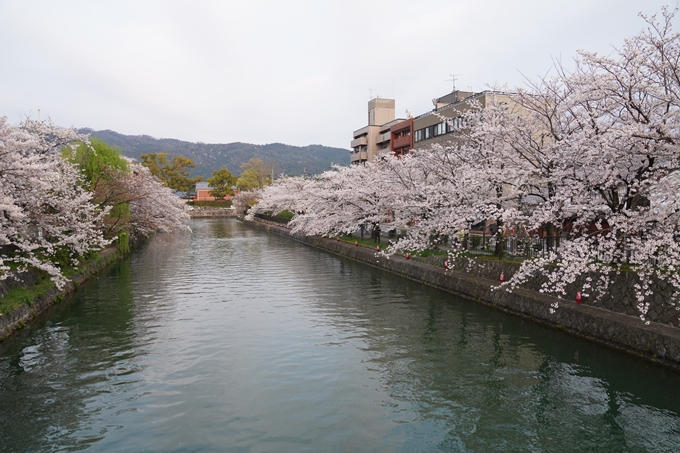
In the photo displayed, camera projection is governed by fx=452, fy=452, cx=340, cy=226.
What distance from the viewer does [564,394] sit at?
9.66 meters

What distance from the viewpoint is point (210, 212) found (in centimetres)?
9469

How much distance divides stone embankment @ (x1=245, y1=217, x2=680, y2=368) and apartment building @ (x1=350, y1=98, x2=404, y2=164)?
37142 mm

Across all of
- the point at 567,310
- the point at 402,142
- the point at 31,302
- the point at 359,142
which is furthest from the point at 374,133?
the point at 31,302

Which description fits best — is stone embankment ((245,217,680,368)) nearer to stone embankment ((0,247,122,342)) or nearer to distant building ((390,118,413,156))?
stone embankment ((0,247,122,342))

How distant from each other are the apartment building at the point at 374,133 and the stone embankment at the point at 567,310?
122 ft

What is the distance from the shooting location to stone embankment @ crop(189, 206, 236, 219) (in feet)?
299

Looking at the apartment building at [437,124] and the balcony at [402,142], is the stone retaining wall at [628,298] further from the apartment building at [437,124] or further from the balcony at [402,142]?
the balcony at [402,142]

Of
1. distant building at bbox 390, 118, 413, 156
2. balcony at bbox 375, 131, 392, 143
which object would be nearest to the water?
distant building at bbox 390, 118, 413, 156

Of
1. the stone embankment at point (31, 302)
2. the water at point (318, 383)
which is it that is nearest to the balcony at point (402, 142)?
the water at point (318, 383)

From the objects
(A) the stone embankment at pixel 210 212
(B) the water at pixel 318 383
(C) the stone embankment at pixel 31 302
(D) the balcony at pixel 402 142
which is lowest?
(B) the water at pixel 318 383

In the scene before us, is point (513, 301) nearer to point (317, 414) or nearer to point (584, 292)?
point (584, 292)

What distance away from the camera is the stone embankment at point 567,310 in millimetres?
10750

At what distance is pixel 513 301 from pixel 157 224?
22602 millimetres

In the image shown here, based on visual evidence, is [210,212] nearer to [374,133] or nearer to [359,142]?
[359,142]
